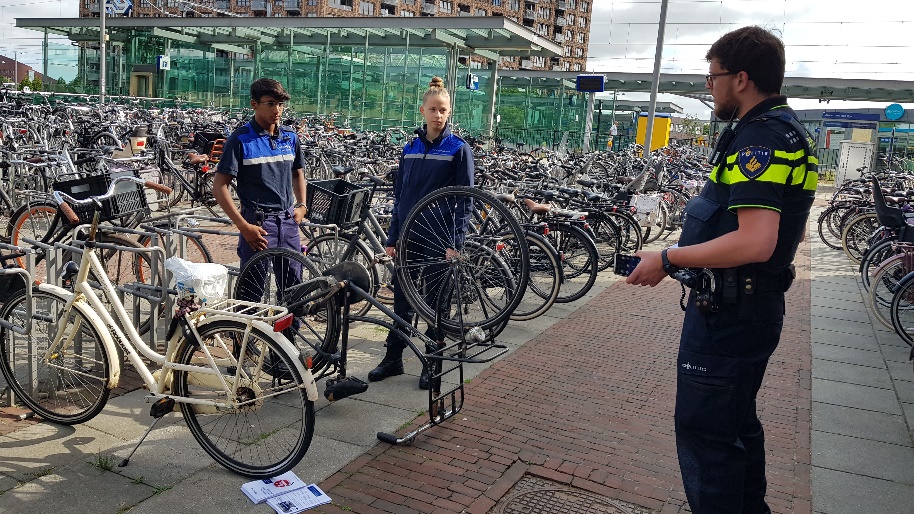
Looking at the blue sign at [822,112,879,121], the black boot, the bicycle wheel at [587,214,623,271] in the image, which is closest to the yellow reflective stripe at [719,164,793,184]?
the black boot

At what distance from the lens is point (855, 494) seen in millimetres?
3844

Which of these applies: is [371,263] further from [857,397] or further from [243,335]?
[857,397]

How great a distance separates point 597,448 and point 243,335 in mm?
1949

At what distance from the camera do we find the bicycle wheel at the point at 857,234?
36.6 feet

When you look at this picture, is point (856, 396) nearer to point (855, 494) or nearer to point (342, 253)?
point (855, 494)

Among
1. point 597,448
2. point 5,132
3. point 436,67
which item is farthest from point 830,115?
point 597,448

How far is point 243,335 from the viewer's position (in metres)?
3.46

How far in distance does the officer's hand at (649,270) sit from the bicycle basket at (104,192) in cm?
327

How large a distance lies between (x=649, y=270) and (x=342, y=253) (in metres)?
3.53

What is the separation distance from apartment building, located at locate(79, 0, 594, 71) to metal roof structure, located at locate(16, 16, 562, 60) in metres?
23.7

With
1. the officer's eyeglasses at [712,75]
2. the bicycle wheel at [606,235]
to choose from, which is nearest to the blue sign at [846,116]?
the bicycle wheel at [606,235]

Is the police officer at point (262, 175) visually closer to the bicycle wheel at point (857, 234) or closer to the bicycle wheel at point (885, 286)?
the bicycle wheel at point (885, 286)

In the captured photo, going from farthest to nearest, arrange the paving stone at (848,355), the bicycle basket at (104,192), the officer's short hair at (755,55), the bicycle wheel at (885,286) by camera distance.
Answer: the bicycle wheel at (885,286), the paving stone at (848,355), the bicycle basket at (104,192), the officer's short hair at (755,55)

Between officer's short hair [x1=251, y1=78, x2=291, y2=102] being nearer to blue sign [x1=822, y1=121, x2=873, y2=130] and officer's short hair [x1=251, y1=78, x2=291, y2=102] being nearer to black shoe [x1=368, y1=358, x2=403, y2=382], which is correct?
black shoe [x1=368, y1=358, x2=403, y2=382]
